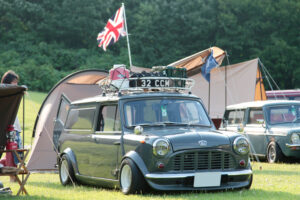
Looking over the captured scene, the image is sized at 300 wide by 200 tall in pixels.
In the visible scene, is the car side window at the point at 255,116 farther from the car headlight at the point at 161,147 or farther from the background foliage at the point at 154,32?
the background foliage at the point at 154,32

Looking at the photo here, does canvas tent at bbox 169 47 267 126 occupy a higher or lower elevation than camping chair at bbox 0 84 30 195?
higher

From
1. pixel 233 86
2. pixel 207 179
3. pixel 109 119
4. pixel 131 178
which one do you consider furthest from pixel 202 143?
pixel 233 86

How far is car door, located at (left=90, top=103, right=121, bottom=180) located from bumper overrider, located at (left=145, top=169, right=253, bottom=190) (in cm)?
96

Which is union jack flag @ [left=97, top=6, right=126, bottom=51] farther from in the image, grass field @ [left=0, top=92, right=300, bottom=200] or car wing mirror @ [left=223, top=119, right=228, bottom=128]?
grass field @ [left=0, top=92, right=300, bottom=200]

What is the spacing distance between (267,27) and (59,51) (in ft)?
59.6

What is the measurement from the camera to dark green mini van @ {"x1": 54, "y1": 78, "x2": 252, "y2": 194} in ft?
25.9

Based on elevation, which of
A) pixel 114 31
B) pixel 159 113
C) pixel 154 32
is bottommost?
pixel 159 113

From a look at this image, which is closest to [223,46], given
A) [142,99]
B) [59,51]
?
[59,51]

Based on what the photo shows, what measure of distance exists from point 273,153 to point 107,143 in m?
7.33

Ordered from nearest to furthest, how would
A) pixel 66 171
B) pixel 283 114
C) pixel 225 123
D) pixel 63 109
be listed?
pixel 66 171 < pixel 63 109 < pixel 283 114 < pixel 225 123

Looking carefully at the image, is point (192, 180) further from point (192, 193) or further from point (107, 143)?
point (107, 143)

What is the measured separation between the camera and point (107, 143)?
→ 8961 mm

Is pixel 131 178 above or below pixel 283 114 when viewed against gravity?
below

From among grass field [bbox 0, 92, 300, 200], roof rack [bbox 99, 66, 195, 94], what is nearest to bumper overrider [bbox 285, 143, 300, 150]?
grass field [bbox 0, 92, 300, 200]
